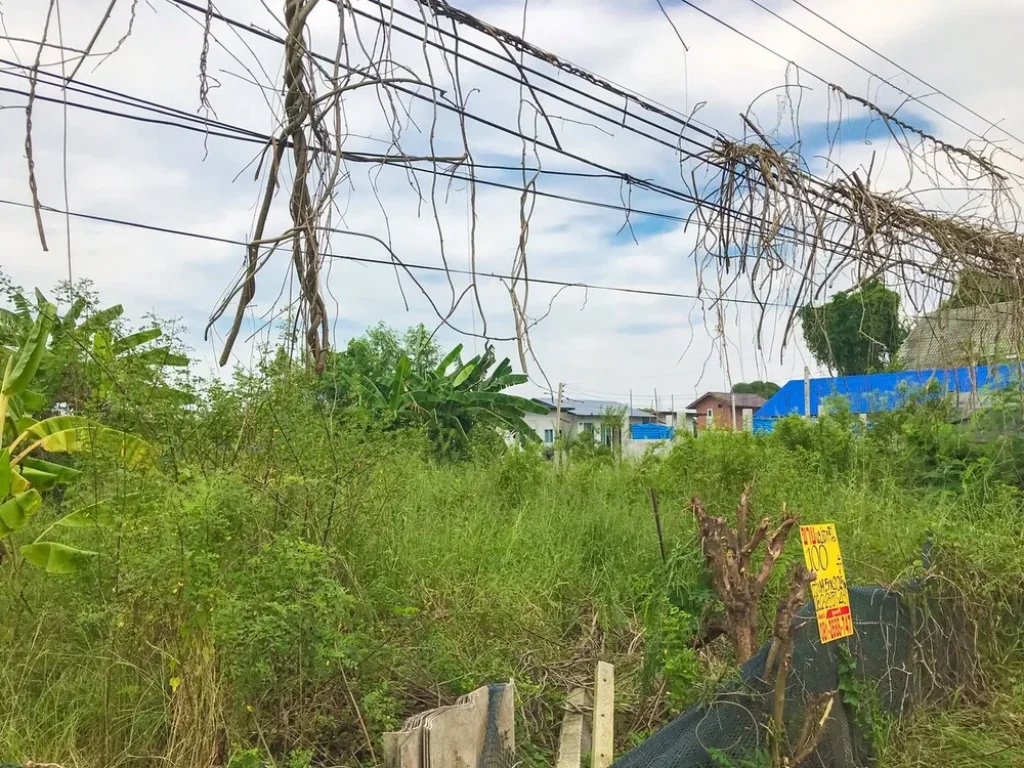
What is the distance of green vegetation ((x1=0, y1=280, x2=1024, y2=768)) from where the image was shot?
3.13 m

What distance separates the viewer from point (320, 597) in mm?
3127

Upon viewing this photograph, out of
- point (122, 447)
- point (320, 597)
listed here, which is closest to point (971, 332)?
point (320, 597)

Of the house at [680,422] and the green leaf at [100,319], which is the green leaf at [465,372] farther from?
the green leaf at [100,319]

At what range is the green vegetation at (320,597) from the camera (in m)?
3.13

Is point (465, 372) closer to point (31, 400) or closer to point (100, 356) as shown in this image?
point (31, 400)

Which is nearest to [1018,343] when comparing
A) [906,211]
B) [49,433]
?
[906,211]

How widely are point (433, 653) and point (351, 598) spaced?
0.79 m

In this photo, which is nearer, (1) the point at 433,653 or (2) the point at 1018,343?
(1) the point at 433,653

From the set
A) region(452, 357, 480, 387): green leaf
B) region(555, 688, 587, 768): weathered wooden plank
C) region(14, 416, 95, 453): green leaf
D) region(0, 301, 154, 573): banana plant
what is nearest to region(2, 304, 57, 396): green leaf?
region(0, 301, 154, 573): banana plant

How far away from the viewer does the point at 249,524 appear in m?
3.41

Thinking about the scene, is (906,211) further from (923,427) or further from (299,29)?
(299,29)

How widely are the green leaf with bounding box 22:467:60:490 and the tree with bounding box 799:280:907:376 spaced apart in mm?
4172

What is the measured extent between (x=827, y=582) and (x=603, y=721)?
112 cm

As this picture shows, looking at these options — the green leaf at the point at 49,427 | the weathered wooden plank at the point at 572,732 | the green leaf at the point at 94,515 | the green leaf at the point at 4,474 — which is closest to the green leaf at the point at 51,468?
the green leaf at the point at 49,427
